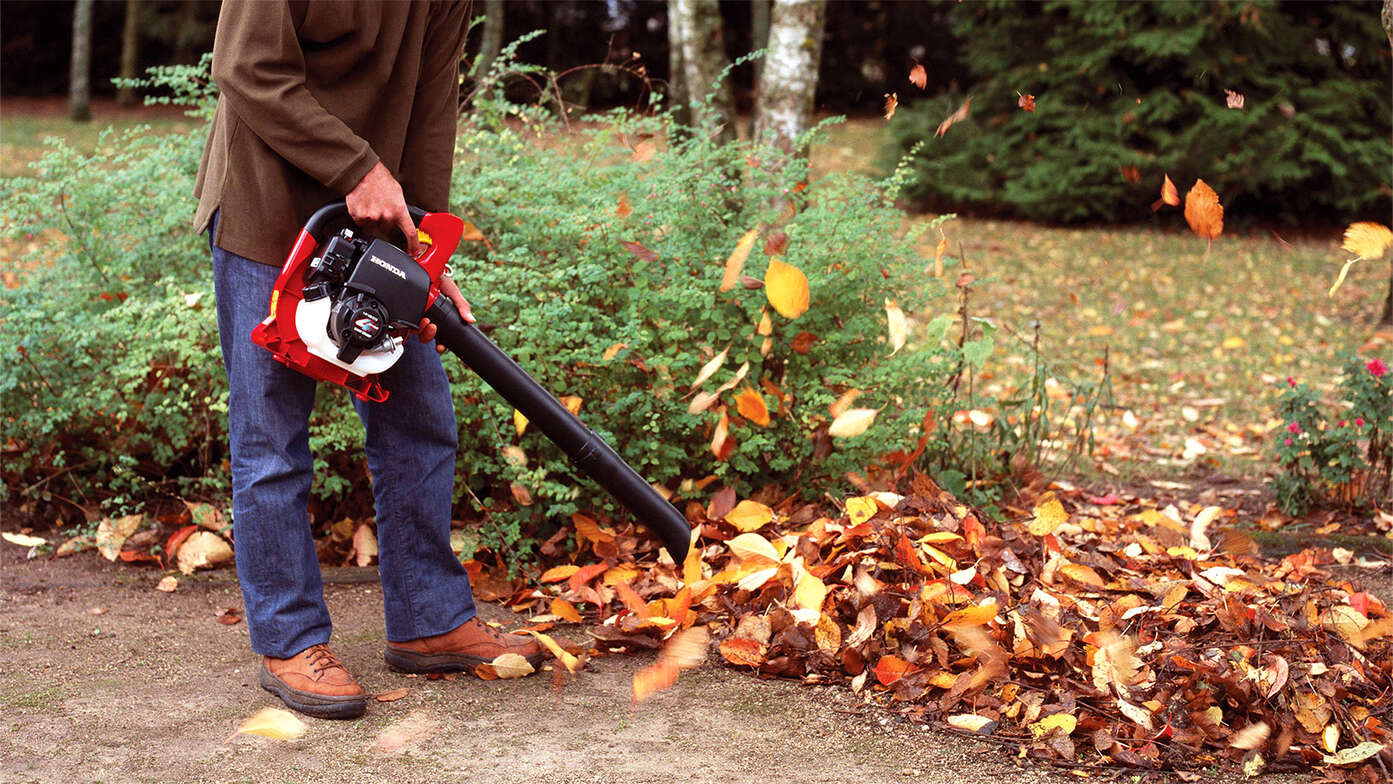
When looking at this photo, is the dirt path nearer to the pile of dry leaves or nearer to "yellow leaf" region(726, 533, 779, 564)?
the pile of dry leaves

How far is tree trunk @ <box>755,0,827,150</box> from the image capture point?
23.1 ft

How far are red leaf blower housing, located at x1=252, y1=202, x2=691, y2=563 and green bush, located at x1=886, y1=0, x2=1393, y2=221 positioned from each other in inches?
393

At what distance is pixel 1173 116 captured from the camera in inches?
481

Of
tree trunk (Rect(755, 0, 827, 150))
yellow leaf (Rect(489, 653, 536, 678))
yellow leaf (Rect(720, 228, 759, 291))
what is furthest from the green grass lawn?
yellow leaf (Rect(489, 653, 536, 678))

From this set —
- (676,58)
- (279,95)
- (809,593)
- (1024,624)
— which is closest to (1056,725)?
(1024,624)

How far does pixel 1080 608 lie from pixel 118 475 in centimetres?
310

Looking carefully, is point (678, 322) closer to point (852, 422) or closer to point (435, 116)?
point (852, 422)

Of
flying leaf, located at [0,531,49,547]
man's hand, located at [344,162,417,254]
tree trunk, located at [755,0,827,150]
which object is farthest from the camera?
tree trunk, located at [755,0,827,150]

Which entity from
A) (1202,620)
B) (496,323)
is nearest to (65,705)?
(496,323)

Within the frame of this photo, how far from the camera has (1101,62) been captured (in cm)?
1227

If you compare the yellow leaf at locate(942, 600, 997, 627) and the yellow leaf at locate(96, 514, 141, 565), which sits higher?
the yellow leaf at locate(942, 600, 997, 627)

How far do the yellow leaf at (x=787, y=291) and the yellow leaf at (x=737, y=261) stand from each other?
0.28 feet

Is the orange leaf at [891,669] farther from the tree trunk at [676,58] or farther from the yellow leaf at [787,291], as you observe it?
the tree trunk at [676,58]

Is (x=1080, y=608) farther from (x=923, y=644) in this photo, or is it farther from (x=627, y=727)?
(x=627, y=727)
